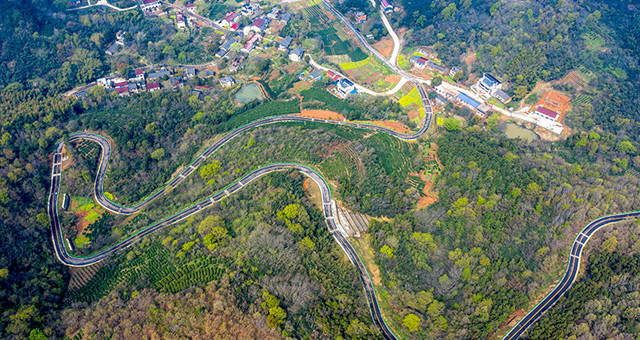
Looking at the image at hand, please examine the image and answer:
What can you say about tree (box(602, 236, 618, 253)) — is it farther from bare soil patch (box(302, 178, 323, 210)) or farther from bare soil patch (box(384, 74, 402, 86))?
bare soil patch (box(384, 74, 402, 86))

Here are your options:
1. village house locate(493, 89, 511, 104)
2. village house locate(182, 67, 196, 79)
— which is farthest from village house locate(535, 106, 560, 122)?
village house locate(182, 67, 196, 79)

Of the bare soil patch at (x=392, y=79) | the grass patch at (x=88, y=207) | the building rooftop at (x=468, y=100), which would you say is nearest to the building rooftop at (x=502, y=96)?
the building rooftop at (x=468, y=100)

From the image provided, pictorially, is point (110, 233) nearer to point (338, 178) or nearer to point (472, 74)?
point (338, 178)

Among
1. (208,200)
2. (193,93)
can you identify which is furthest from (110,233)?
(193,93)

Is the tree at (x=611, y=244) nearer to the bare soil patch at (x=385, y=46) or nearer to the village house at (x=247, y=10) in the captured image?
the bare soil patch at (x=385, y=46)

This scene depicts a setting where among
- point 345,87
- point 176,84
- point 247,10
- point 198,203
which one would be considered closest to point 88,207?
point 198,203
